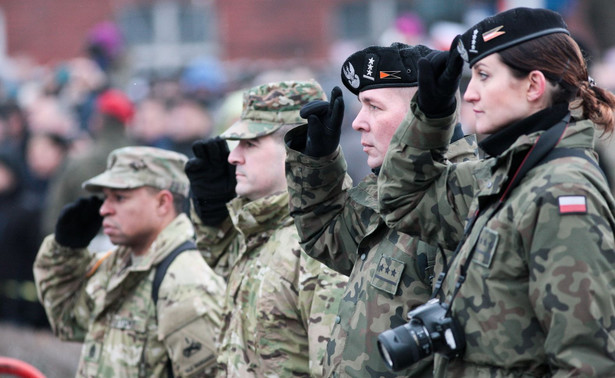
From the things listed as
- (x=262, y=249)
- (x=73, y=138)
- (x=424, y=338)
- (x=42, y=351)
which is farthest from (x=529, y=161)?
(x=73, y=138)

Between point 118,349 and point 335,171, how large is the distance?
78.3 inches

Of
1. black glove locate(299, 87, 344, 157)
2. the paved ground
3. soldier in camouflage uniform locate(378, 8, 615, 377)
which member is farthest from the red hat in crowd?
soldier in camouflage uniform locate(378, 8, 615, 377)

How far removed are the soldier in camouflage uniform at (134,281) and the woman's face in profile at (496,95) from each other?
2.48 metres

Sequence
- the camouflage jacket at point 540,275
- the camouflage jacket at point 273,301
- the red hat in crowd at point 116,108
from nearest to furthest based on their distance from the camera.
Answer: the camouflage jacket at point 540,275, the camouflage jacket at point 273,301, the red hat in crowd at point 116,108

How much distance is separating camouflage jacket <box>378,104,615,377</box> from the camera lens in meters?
0.12

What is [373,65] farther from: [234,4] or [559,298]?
[234,4]

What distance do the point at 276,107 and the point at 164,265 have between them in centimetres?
119

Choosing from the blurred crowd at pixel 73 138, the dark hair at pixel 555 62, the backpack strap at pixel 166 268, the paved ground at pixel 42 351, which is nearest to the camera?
the dark hair at pixel 555 62

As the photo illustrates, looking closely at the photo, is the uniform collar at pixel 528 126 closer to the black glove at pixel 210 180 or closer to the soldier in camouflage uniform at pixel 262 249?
the soldier in camouflage uniform at pixel 262 249

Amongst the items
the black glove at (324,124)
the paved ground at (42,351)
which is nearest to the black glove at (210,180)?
the black glove at (324,124)

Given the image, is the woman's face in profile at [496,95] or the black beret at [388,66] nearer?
the woman's face in profile at [496,95]

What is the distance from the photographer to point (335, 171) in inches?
160

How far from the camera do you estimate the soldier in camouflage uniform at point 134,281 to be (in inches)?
207

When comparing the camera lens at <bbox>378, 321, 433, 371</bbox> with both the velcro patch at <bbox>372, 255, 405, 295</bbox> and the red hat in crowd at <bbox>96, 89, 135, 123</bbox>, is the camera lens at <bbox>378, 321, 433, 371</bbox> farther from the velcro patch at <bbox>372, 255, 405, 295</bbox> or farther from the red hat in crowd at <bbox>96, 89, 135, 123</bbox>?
the red hat in crowd at <bbox>96, 89, 135, 123</bbox>
